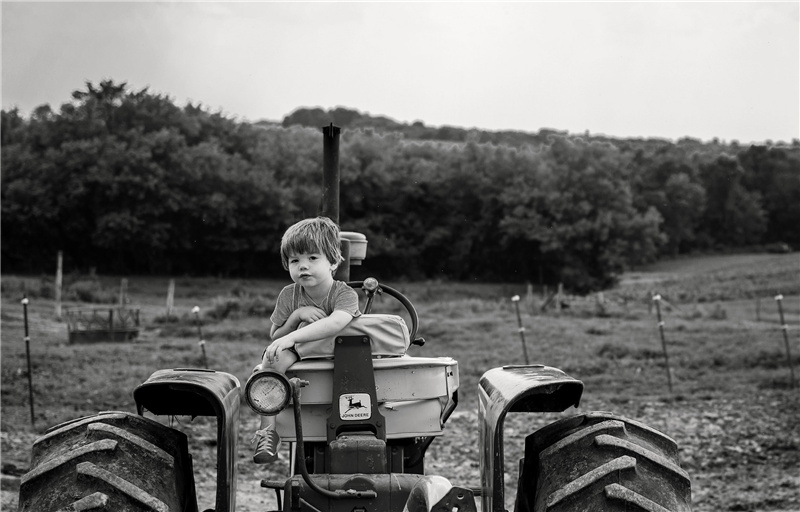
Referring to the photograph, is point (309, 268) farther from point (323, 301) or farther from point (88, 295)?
point (88, 295)

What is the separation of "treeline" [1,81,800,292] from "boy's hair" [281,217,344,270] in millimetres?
48147

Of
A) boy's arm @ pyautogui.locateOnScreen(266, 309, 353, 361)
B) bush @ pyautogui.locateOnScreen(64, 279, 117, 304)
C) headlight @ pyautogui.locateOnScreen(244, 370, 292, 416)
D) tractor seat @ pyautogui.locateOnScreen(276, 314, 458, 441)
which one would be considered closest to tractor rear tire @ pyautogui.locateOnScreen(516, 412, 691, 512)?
tractor seat @ pyautogui.locateOnScreen(276, 314, 458, 441)

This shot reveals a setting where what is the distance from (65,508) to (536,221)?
55989 millimetres

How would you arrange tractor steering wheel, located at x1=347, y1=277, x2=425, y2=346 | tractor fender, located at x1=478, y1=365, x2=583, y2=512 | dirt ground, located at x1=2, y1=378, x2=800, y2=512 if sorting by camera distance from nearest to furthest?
1. tractor fender, located at x1=478, y1=365, x2=583, y2=512
2. tractor steering wheel, located at x1=347, y1=277, x2=425, y2=346
3. dirt ground, located at x1=2, y1=378, x2=800, y2=512

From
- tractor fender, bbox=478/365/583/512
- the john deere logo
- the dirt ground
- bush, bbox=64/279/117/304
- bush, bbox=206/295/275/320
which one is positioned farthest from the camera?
bush, bbox=64/279/117/304

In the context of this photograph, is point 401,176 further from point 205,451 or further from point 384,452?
point 384,452

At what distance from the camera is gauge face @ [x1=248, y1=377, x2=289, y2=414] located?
368cm

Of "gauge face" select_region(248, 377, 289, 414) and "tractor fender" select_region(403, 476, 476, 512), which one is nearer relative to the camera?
"tractor fender" select_region(403, 476, 476, 512)

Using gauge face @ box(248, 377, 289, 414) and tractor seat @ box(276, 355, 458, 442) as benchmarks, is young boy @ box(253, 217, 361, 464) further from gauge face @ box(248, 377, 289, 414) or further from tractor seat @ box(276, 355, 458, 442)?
gauge face @ box(248, 377, 289, 414)

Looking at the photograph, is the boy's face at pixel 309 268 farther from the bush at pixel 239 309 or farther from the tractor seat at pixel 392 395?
the bush at pixel 239 309

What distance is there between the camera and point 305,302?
14.0ft

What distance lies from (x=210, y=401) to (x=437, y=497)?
997 millimetres

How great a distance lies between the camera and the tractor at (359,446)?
11.4 feet

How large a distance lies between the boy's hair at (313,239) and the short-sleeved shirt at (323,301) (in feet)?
0.47
